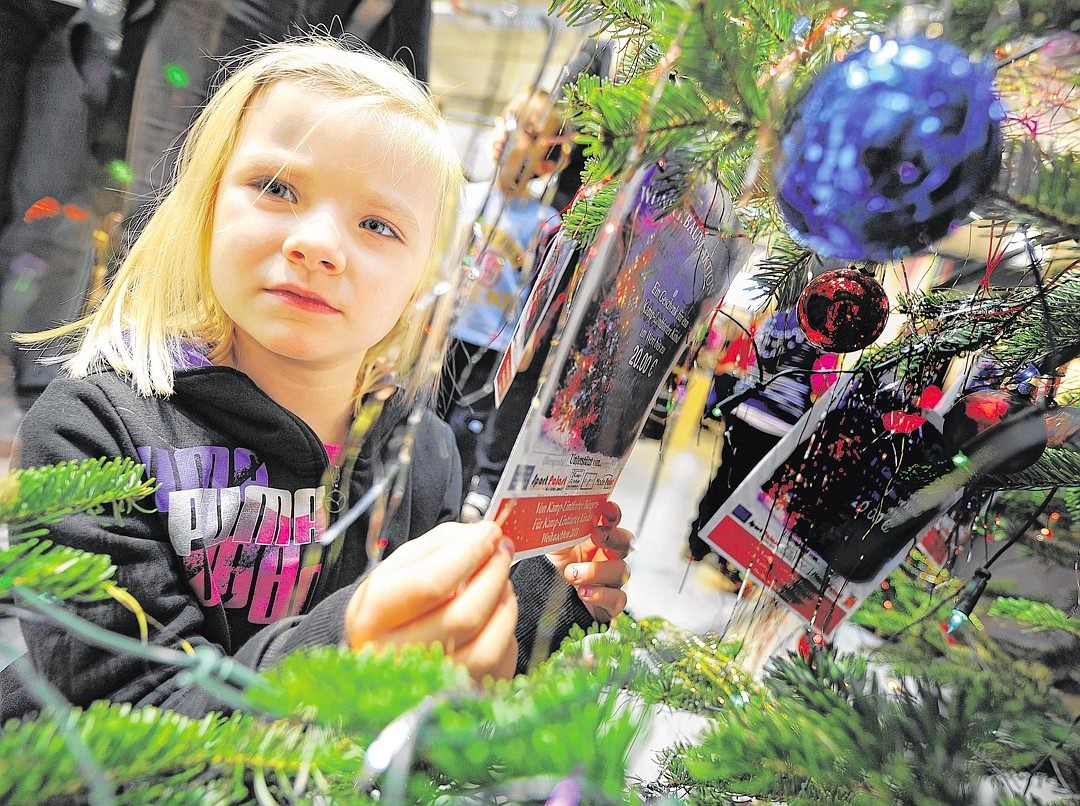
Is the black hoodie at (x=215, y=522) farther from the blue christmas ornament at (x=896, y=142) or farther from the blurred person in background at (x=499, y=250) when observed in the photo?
the blue christmas ornament at (x=896, y=142)

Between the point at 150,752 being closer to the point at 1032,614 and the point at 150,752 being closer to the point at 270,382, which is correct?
the point at 270,382

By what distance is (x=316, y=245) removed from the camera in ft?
1.09

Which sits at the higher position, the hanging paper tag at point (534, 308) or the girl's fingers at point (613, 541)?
the hanging paper tag at point (534, 308)

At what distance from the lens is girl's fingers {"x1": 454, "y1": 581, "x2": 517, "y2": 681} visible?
0.25 metres

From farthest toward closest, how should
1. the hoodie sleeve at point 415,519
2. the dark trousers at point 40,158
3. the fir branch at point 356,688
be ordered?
the dark trousers at point 40,158, the hoodie sleeve at point 415,519, the fir branch at point 356,688

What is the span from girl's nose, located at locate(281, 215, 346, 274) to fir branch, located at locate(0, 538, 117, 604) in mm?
169

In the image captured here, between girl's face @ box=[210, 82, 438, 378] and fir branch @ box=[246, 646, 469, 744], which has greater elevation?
girl's face @ box=[210, 82, 438, 378]

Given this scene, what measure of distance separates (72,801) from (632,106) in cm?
33

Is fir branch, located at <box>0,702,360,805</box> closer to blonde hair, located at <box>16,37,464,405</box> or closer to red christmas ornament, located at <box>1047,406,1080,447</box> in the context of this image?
blonde hair, located at <box>16,37,464,405</box>

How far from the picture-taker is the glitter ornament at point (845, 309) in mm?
325

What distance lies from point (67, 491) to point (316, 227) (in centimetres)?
17

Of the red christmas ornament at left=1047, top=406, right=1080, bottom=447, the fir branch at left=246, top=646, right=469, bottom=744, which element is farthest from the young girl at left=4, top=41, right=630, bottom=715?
the red christmas ornament at left=1047, top=406, right=1080, bottom=447

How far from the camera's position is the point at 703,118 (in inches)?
10.6

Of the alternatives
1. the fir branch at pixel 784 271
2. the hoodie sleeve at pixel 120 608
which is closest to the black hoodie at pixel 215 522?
the hoodie sleeve at pixel 120 608
